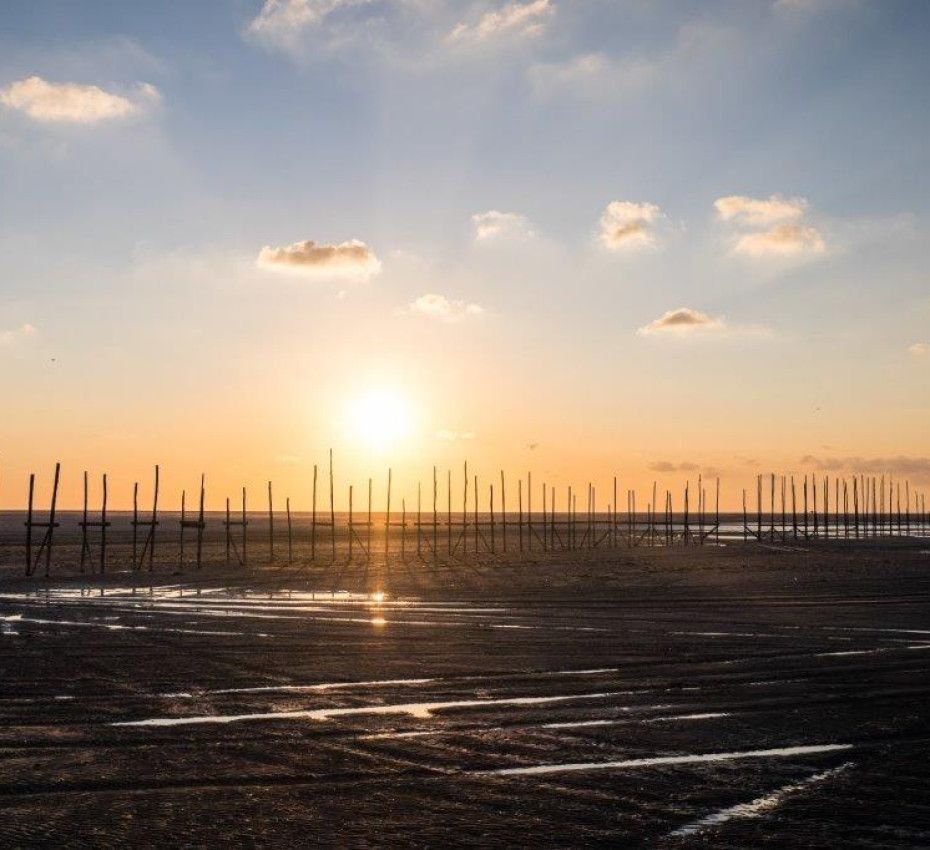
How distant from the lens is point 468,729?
10.5m

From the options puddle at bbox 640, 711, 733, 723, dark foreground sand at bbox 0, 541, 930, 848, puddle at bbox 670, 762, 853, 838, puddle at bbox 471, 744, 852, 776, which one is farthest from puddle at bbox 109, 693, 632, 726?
puddle at bbox 670, 762, 853, 838

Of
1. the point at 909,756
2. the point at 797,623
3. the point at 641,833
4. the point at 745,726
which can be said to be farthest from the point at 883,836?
the point at 797,623

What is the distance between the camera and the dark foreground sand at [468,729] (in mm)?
7336

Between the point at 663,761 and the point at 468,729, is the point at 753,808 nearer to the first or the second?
the point at 663,761

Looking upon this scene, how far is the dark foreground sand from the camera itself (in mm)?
7336

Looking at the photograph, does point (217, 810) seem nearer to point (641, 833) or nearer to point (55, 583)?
point (641, 833)

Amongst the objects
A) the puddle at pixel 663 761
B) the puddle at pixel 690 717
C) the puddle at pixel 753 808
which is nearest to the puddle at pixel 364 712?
the puddle at pixel 690 717

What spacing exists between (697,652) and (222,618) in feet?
33.4

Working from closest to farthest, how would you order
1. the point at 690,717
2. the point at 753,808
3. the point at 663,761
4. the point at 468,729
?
the point at 753,808, the point at 663,761, the point at 468,729, the point at 690,717

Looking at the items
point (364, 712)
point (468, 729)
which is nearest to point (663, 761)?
point (468, 729)

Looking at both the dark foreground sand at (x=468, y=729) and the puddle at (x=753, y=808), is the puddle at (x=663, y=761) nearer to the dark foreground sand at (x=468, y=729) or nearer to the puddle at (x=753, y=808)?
the dark foreground sand at (x=468, y=729)

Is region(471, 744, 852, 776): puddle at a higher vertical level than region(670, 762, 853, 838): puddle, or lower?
higher

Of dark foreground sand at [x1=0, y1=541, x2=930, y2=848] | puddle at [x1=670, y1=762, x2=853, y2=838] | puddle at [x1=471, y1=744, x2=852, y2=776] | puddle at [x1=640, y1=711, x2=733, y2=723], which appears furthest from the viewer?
puddle at [x1=640, y1=711, x2=733, y2=723]

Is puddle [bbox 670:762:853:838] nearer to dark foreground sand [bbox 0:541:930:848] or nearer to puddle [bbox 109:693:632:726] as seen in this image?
dark foreground sand [bbox 0:541:930:848]
